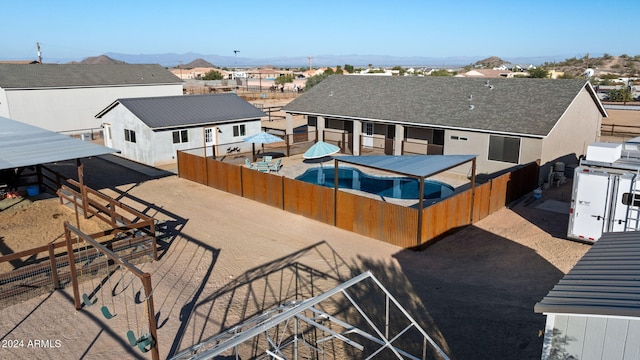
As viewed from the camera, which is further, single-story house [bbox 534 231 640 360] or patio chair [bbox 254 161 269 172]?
patio chair [bbox 254 161 269 172]

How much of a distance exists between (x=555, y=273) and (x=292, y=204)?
34.2ft

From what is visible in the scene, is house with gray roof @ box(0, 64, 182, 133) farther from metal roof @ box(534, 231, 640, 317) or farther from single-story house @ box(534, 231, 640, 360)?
single-story house @ box(534, 231, 640, 360)

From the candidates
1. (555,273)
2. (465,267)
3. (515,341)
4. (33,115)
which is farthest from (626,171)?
(33,115)

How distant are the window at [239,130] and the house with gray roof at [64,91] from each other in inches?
689

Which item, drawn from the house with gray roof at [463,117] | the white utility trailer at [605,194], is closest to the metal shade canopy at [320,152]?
the house with gray roof at [463,117]

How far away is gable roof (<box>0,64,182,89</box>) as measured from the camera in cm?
4278

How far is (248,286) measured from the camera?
46.2ft

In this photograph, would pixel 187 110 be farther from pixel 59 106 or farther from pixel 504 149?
pixel 504 149

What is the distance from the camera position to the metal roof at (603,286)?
6.78 metres

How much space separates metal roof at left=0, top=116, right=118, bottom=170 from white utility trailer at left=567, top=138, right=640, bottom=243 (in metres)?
17.7

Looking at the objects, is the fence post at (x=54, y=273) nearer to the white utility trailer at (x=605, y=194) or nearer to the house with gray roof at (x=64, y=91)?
the white utility trailer at (x=605, y=194)

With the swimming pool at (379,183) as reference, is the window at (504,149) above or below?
above

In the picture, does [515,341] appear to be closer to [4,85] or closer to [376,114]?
[376,114]

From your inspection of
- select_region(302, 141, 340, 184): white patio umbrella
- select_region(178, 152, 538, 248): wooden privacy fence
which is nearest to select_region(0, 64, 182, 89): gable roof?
select_region(178, 152, 538, 248): wooden privacy fence
